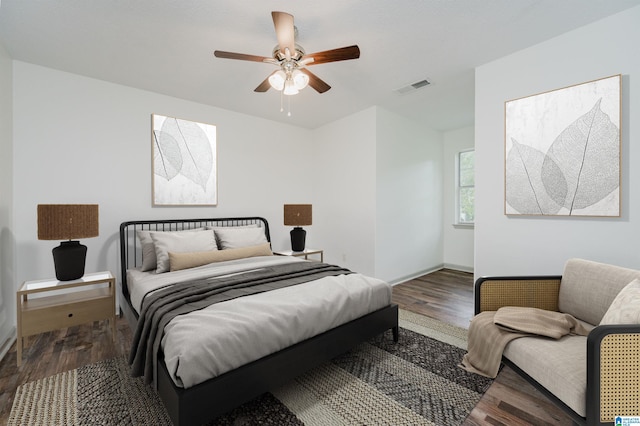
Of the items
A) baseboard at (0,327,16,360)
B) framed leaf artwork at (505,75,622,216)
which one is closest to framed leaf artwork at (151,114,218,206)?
baseboard at (0,327,16,360)

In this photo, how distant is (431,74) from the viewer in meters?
3.02

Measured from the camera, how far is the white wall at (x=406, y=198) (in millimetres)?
4121

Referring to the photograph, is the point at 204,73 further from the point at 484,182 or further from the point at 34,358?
the point at 484,182

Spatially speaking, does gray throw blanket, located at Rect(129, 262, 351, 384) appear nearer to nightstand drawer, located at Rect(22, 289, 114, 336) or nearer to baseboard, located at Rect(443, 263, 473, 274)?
nightstand drawer, located at Rect(22, 289, 114, 336)

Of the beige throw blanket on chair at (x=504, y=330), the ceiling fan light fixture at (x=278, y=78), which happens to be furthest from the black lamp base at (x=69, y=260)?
the beige throw blanket on chair at (x=504, y=330)

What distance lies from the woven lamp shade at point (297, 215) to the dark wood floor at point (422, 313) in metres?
1.68

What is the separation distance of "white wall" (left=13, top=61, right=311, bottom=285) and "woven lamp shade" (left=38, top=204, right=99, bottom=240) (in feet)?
2.77

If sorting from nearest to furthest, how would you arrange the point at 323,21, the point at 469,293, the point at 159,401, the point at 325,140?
the point at 159,401 → the point at 323,21 → the point at 469,293 → the point at 325,140

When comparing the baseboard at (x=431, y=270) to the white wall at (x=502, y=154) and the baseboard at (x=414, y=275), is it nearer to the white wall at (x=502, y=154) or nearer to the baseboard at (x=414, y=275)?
the baseboard at (x=414, y=275)

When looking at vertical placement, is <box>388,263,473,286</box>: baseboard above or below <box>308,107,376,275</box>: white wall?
below

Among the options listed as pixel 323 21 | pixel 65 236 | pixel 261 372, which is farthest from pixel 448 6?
pixel 65 236

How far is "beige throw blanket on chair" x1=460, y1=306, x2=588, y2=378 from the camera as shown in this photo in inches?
63.7

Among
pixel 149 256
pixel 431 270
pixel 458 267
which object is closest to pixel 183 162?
pixel 149 256

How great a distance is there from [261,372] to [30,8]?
9.99 ft
